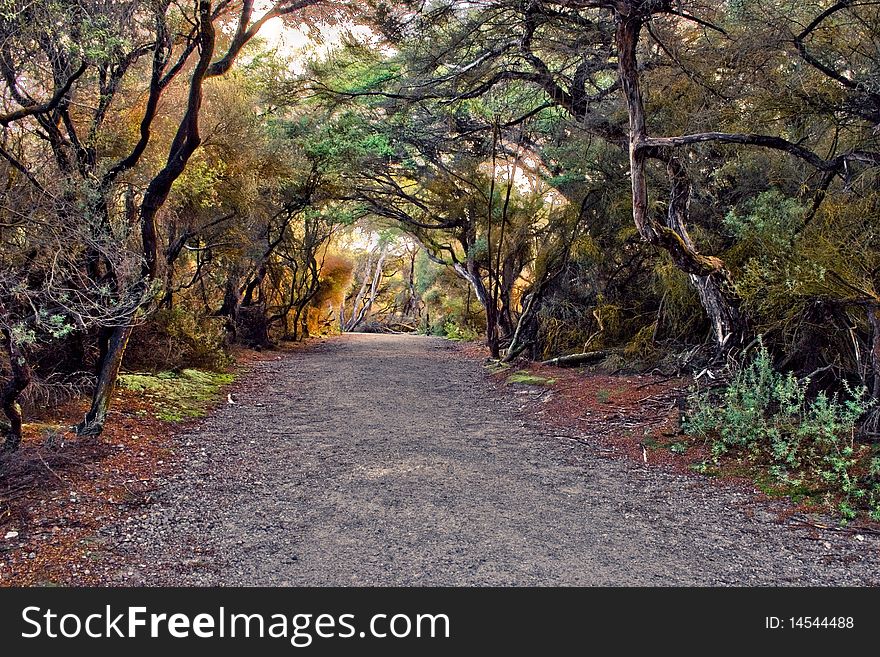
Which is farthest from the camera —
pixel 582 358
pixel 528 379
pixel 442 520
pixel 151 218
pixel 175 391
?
pixel 582 358

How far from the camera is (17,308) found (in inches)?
221

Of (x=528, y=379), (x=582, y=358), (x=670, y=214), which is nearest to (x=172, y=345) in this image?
(x=528, y=379)

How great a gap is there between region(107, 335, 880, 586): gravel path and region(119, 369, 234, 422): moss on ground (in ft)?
2.51

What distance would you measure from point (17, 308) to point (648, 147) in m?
6.65

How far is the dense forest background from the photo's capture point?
16.9ft

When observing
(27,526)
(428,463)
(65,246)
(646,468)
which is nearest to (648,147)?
(646,468)

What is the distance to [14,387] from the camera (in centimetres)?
489

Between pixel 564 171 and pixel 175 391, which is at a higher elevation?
pixel 564 171

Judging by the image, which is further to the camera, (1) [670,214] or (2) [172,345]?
(2) [172,345]

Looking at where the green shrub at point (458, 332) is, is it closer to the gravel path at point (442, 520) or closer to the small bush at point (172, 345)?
the small bush at point (172, 345)

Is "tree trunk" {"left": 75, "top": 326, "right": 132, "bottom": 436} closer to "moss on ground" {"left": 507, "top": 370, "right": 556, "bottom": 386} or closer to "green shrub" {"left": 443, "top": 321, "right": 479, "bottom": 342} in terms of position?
"moss on ground" {"left": 507, "top": 370, "right": 556, "bottom": 386}

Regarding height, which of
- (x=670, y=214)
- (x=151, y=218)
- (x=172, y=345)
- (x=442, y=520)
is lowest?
(x=442, y=520)

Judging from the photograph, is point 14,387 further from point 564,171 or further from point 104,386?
point 564,171

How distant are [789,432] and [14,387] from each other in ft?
22.8
